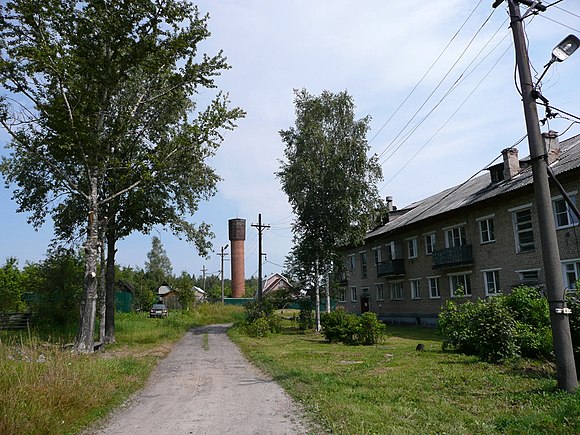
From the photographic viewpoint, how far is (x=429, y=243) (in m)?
31.3

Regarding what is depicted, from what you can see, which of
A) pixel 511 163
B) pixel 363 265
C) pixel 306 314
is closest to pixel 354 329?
pixel 306 314

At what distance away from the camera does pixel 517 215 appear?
23203mm

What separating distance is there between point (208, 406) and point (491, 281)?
821 inches

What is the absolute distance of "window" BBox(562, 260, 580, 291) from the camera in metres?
19.8

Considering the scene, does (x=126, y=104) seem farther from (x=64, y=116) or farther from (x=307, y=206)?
(x=307, y=206)

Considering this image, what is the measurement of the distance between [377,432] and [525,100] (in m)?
6.81

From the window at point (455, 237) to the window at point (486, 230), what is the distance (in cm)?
155

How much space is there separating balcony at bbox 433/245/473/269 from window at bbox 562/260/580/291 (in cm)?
613

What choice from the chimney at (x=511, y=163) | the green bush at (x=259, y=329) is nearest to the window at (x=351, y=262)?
the green bush at (x=259, y=329)

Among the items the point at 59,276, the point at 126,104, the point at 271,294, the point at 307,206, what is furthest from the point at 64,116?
the point at 271,294

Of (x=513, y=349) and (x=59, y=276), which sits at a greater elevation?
(x=59, y=276)

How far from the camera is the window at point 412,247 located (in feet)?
108

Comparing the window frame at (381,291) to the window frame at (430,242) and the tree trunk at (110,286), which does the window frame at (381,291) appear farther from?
the tree trunk at (110,286)

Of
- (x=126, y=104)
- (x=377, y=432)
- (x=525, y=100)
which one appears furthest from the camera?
(x=126, y=104)
